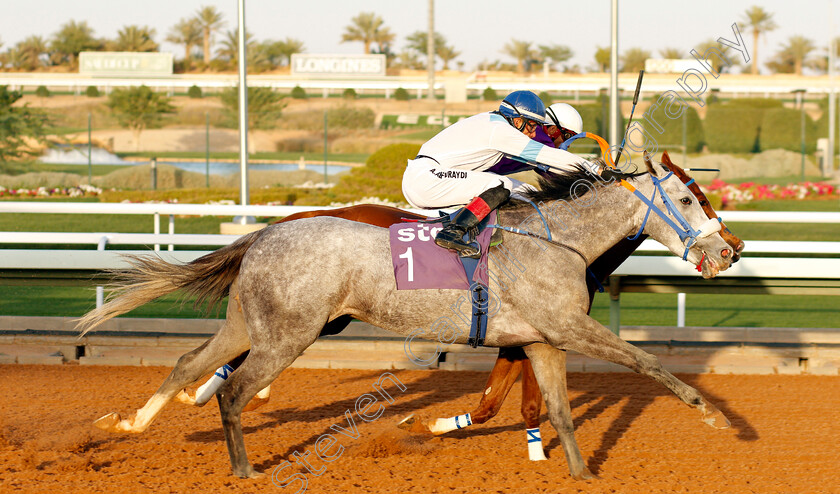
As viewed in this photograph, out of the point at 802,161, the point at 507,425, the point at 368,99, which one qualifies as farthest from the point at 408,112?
the point at 507,425

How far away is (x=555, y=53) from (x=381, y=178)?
5146cm

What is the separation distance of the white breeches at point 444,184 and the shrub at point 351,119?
27.1 metres

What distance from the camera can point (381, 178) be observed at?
18.4 m

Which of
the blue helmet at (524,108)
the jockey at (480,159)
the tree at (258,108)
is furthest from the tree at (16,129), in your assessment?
the blue helmet at (524,108)

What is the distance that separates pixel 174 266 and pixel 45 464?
1.15 metres

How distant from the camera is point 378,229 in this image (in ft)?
14.3

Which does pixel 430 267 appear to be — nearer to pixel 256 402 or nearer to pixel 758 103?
pixel 256 402

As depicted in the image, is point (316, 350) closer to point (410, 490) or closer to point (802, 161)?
point (410, 490)

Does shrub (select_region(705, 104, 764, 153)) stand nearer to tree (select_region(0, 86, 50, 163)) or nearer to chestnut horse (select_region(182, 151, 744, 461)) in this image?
tree (select_region(0, 86, 50, 163))

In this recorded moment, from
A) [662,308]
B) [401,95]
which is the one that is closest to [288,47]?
[401,95]

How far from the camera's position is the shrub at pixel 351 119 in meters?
31.4

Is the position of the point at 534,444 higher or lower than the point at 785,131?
lower

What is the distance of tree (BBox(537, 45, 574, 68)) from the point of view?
6669 cm

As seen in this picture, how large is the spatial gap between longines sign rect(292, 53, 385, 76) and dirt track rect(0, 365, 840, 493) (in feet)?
132
